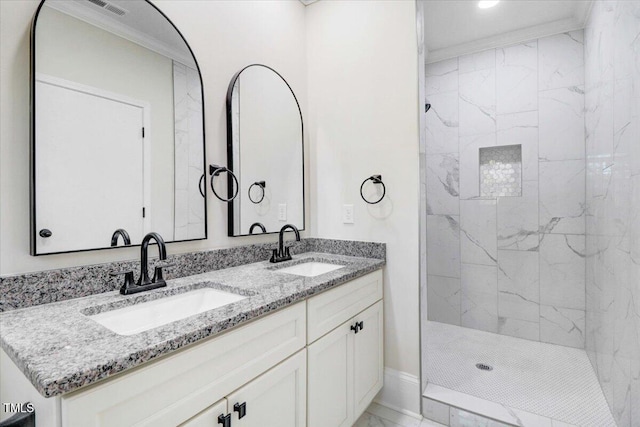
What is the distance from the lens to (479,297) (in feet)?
9.73

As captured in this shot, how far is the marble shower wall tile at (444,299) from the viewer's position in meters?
3.08

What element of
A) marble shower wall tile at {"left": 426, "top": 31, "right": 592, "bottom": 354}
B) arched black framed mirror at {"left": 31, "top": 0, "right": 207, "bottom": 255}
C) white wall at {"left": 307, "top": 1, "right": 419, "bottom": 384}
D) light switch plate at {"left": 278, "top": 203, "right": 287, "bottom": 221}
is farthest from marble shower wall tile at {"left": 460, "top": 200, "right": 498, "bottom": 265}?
arched black framed mirror at {"left": 31, "top": 0, "right": 207, "bottom": 255}

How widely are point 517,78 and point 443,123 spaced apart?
68cm

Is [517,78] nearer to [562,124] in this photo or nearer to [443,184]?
[562,124]

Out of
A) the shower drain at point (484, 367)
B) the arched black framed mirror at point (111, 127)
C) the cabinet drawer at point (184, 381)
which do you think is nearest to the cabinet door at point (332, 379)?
the cabinet drawer at point (184, 381)

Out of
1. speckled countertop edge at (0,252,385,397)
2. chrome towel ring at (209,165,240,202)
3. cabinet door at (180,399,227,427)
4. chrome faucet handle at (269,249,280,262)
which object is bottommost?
cabinet door at (180,399,227,427)

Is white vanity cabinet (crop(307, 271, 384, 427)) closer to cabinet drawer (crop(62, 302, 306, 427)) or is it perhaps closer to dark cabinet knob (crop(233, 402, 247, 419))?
cabinet drawer (crop(62, 302, 306, 427))

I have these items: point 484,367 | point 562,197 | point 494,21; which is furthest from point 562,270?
point 494,21

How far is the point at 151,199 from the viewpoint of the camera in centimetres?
137

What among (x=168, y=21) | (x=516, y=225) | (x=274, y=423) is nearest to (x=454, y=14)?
(x=516, y=225)

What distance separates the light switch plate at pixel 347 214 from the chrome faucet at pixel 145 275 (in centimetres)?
119

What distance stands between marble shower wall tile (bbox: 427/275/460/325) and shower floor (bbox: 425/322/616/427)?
22 cm

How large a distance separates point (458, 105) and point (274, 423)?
2982 millimetres

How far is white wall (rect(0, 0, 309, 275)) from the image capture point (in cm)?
101
